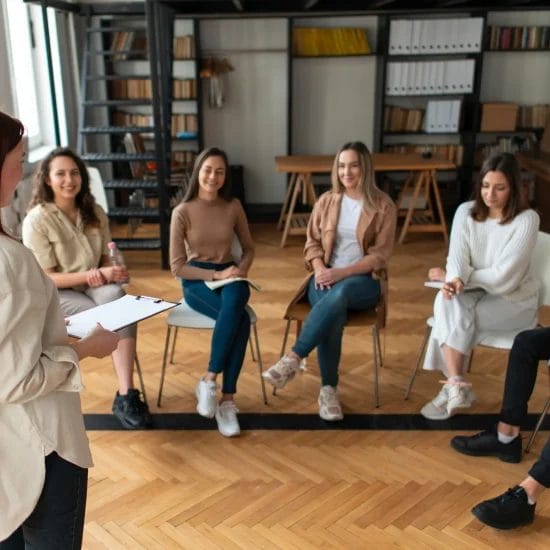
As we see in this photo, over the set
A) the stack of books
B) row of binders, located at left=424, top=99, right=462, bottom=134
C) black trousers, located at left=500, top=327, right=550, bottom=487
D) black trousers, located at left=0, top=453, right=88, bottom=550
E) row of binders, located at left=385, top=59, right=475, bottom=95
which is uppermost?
the stack of books

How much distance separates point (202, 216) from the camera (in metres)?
2.84

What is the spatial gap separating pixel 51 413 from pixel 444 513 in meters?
1.53

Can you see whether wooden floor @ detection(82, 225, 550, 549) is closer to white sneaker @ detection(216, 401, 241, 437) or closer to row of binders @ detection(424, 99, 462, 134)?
white sneaker @ detection(216, 401, 241, 437)

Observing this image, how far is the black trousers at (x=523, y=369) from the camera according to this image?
2363 mm

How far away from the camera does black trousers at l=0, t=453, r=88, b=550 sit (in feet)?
3.93

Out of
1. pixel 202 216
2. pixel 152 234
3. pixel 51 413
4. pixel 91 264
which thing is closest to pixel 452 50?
pixel 152 234

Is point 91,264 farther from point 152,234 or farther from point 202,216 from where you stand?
point 152,234

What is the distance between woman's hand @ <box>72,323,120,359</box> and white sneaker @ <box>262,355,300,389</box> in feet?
4.44

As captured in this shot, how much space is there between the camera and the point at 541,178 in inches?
223

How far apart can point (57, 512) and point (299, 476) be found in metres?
1.30

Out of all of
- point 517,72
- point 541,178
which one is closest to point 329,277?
point 541,178

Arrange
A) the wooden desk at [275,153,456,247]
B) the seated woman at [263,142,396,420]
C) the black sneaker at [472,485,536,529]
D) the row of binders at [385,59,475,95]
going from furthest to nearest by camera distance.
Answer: the row of binders at [385,59,475,95] < the wooden desk at [275,153,456,247] < the seated woman at [263,142,396,420] < the black sneaker at [472,485,536,529]

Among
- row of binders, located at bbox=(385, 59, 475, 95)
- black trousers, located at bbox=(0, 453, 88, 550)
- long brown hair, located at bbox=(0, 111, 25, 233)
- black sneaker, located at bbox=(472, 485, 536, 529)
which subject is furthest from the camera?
row of binders, located at bbox=(385, 59, 475, 95)

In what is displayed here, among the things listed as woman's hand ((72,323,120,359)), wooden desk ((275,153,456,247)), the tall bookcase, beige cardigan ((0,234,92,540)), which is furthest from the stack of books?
beige cardigan ((0,234,92,540))
